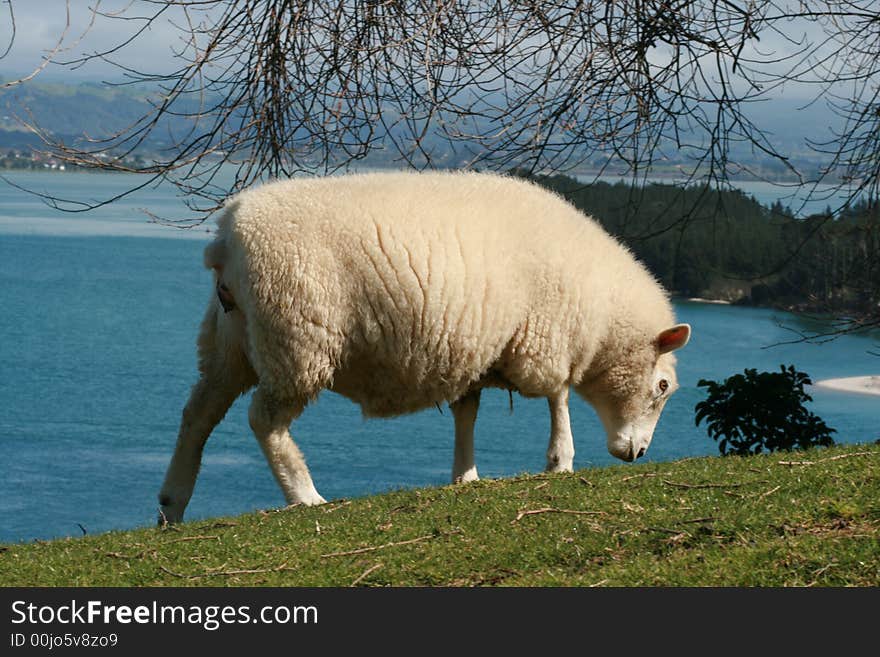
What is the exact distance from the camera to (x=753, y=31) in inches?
254

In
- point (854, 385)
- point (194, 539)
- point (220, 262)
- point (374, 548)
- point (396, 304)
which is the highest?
point (220, 262)

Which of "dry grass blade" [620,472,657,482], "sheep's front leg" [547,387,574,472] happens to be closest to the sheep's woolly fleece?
"sheep's front leg" [547,387,574,472]

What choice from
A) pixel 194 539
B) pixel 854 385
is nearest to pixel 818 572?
pixel 194 539

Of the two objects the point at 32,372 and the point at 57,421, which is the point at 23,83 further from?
the point at 32,372

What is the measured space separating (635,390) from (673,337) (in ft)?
1.59

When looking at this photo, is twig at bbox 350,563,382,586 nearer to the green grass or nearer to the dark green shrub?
the green grass

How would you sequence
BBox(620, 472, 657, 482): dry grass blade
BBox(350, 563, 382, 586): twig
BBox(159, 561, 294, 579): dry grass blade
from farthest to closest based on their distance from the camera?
BBox(620, 472, 657, 482): dry grass blade, BBox(159, 561, 294, 579): dry grass blade, BBox(350, 563, 382, 586): twig

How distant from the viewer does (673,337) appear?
824 centimetres

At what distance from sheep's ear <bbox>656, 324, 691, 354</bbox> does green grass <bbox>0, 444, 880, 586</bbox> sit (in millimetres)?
1509

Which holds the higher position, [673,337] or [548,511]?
[673,337]

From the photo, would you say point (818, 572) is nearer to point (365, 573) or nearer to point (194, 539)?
point (365, 573)

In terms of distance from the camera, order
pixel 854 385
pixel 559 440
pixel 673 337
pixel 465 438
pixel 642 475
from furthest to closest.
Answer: pixel 854 385, pixel 673 337, pixel 465 438, pixel 559 440, pixel 642 475

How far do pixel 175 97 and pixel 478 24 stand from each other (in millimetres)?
1817

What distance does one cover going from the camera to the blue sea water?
116ft
